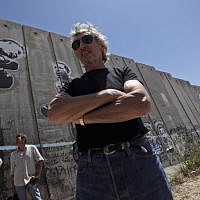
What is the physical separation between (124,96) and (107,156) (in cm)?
37

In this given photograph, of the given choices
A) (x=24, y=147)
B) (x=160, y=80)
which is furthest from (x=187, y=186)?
(x=160, y=80)

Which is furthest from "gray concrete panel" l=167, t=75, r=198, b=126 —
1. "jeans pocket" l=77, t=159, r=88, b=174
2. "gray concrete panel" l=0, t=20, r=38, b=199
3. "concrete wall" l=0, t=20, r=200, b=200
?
"jeans pocket" l=77, t=159, r=88, b=174

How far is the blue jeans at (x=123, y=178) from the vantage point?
149cm

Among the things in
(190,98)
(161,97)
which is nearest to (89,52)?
(161,97)

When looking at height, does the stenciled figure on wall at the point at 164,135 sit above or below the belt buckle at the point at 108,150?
above

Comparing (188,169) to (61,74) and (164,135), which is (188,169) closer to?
(61,74)

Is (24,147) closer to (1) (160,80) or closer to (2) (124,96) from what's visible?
(2) (124,96)

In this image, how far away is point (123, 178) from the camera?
150 cm

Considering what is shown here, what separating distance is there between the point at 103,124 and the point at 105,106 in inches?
4.2

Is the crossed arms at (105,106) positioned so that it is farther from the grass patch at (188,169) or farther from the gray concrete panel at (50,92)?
the gray concrete panel at (50,92)

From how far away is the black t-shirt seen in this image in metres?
1.58

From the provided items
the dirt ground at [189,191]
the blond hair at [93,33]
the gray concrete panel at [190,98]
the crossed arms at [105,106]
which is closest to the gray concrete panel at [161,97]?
the gray concrete panel at [190,98]

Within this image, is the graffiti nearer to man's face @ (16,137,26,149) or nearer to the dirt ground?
man's face @ (16,137,26,149)

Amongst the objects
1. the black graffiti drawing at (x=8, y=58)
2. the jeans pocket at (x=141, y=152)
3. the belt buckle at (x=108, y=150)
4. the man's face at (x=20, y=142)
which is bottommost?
the jeans pocket at (x=141, y=152)
